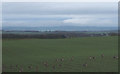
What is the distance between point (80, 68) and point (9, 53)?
475cm

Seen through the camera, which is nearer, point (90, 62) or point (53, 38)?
point (90, 62)

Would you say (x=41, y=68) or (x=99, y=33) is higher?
A: (x=99, y=33)

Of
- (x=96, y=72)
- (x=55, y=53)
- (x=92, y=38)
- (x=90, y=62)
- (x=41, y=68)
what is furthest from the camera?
(x=92, y=38)

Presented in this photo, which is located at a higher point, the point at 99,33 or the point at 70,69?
the point at 99,33

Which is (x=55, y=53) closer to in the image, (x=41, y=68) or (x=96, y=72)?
(x=41, y=68)

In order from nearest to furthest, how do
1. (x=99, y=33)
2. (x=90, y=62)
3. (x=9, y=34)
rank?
(x=90, y=62) < (x=9, y=34) < (x=99, y=33)

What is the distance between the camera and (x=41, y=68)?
9688 millimetres

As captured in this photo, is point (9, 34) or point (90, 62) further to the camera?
point (9, 34)

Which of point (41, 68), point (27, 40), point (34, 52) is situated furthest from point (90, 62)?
point (27, 40)

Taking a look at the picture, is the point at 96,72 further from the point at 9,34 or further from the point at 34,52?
the point at 9,34

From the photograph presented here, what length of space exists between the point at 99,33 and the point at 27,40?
6.46 metres

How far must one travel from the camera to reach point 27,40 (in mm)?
17828

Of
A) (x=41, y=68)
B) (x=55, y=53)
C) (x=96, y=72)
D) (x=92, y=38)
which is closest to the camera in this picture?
(x=96, y=72)

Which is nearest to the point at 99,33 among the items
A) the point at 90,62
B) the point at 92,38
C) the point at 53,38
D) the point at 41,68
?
the point at 92,38
